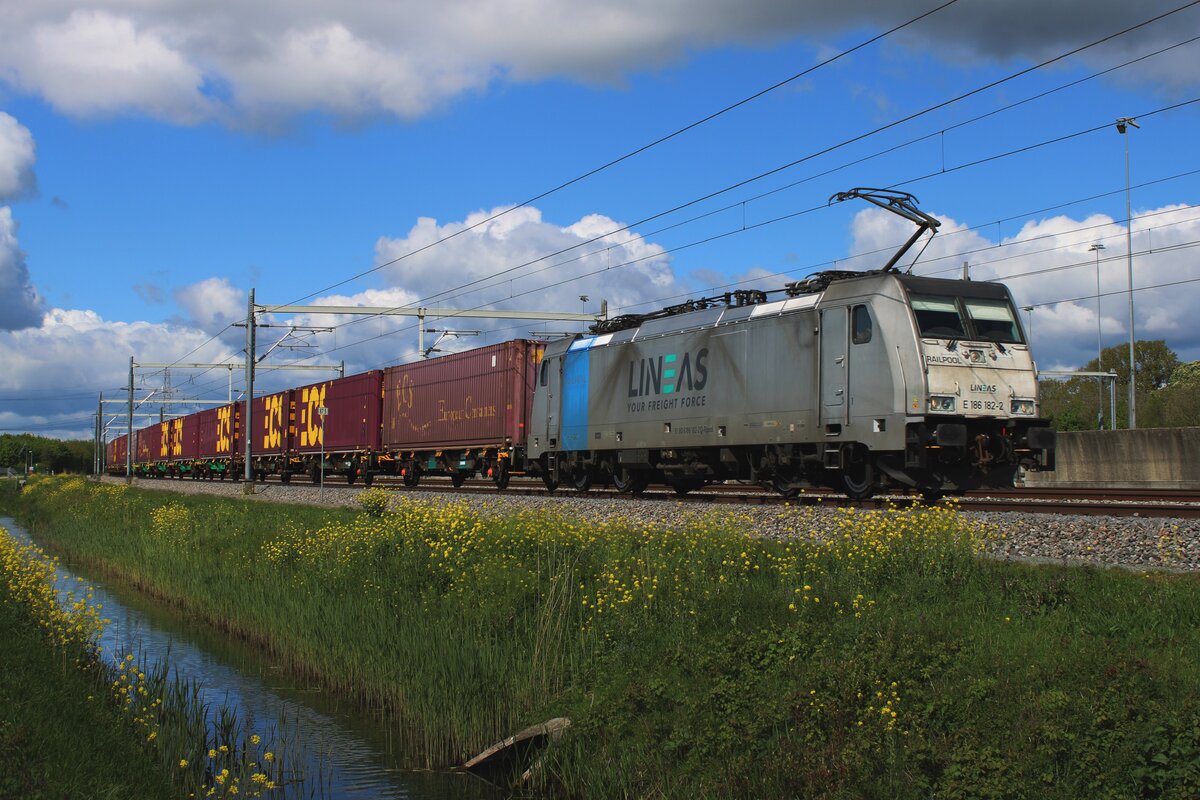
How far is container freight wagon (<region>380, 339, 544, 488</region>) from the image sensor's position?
29922 mm

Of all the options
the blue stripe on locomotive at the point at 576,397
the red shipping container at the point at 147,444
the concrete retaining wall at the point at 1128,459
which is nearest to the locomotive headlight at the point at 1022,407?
the blue stripe on locomotive at the point at 576,397

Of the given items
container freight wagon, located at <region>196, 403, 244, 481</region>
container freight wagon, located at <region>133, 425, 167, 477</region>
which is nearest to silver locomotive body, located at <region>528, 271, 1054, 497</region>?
container freight wagon, located at <region>196, 403, 244, 481</region>

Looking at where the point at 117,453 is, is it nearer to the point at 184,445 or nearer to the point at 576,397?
the point at 184,445

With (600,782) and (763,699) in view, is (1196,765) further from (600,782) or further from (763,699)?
(600,782)

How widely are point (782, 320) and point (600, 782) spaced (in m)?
12.5

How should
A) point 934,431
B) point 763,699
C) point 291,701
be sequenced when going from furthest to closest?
point 934,431, point 291,701, point 763,699

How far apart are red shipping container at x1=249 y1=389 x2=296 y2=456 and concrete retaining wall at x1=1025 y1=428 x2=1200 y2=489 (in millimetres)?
30770

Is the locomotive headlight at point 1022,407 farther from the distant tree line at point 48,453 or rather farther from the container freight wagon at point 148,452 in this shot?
the distant tree line at point 48,453

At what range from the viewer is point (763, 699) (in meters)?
7.66

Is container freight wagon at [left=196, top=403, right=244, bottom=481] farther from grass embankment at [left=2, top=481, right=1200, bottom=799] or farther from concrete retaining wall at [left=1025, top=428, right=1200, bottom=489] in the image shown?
grass embankment at [left=2, top=481, right=1200, bottom=799]

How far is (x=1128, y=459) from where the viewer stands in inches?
1081

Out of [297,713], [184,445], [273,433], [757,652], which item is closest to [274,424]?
[273,433]

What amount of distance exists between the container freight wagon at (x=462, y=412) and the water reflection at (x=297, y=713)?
516 inches

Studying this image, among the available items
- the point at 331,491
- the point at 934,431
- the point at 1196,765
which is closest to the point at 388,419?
the point at 331,491
